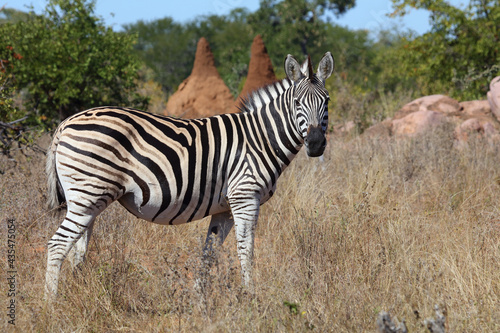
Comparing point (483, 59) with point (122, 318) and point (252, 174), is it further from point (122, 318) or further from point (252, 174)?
point (122, 318)

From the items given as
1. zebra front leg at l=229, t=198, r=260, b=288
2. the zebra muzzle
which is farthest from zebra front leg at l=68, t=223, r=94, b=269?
the zebra muzzle

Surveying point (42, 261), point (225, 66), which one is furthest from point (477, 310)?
point (225, 66)

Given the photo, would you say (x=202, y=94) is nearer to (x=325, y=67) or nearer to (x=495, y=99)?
(x=495, y=99)

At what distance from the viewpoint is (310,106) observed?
4598 millimetres

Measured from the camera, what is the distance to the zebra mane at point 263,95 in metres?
5.09

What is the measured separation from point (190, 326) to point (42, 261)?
2.04m

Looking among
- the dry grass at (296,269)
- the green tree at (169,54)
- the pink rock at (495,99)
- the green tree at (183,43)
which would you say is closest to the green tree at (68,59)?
the dry grass at (296,269)

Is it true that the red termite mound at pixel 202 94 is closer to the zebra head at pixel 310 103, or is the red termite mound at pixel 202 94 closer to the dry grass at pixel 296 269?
the dry grass at pixel 296 269

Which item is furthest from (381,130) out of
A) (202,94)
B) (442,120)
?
(202,94)

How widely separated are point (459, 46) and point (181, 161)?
12996mm

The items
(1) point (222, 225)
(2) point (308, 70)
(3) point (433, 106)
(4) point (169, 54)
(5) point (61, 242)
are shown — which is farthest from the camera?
(4) point (169, 54)

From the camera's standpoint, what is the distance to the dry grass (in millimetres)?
3773

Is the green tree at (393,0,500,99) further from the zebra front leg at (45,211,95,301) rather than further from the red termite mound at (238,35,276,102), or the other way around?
the zebra front leg at (45,211,95,301)

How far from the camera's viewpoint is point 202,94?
15.5 m
